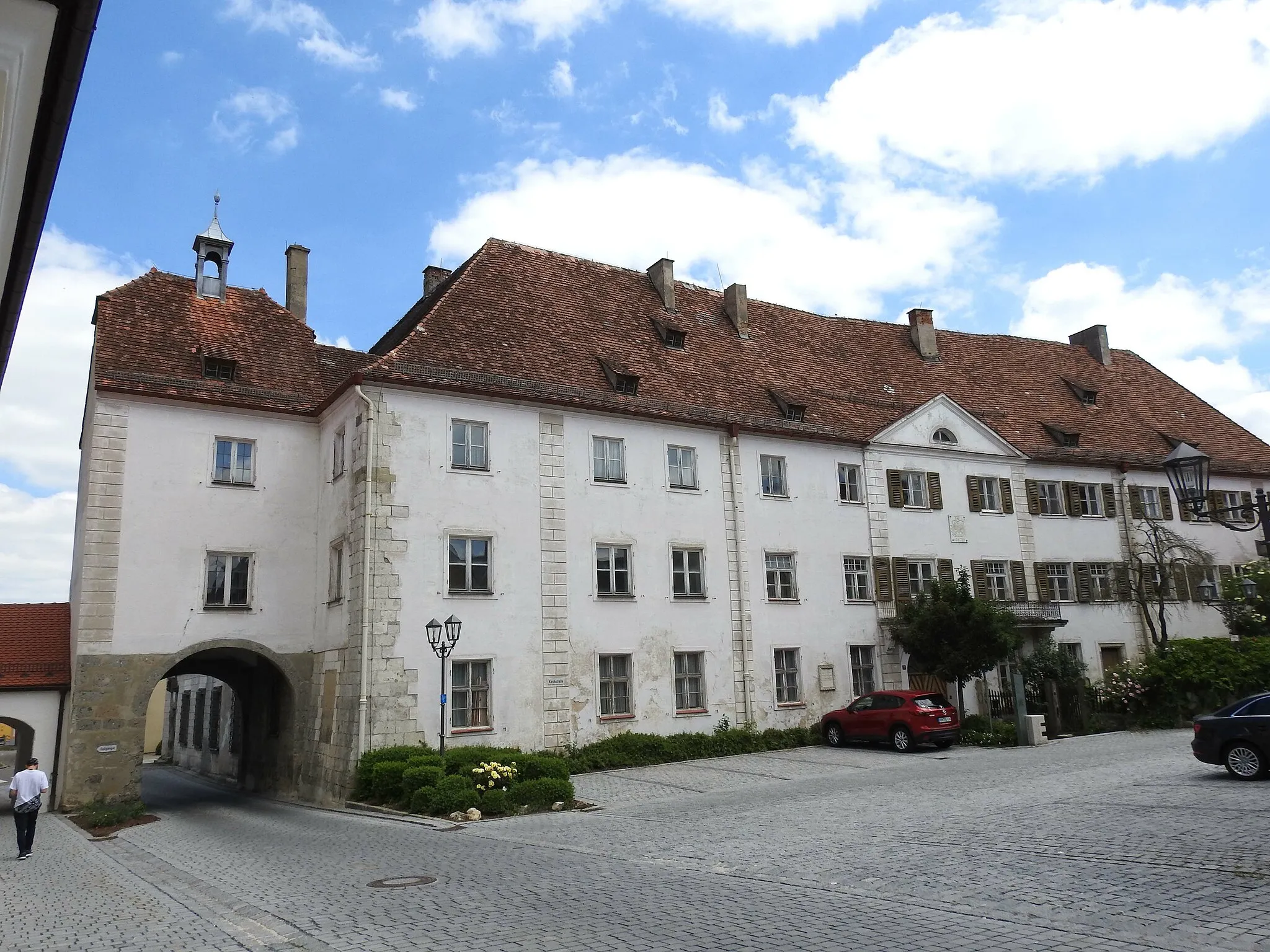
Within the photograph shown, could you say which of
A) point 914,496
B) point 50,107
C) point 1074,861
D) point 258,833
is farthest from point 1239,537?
point 50,107

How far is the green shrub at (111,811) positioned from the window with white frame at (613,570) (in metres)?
11.5

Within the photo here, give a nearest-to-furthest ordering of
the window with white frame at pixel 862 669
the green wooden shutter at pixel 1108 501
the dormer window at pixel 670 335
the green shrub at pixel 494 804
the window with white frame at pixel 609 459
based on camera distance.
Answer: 1. the green shrub at pixel 494 804
2. the window with white frame at pixel 609 459
3. the window with white frame at pixel 862 669
4. the dormer window at pixel 670 335
5. the green wooden shutter at pixel 1108 501

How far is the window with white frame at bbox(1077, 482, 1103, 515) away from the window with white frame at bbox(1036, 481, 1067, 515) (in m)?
0.90

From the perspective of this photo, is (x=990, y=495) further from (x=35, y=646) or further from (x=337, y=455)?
(x=35, y=646)

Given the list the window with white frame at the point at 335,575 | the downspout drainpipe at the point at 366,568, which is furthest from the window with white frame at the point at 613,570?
the window with white frame at the point at 335,575

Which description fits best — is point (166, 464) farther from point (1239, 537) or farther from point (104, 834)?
point (1239, 537)

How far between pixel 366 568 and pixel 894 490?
16931 millimetres

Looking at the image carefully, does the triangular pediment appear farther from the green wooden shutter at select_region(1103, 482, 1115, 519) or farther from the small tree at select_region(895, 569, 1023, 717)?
the small tree at select_region(895, 569, 1023, 717)

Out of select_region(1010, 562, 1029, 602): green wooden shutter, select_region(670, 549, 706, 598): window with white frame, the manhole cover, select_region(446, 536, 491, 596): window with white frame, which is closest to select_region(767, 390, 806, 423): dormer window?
select_region(670, 549, 706, 598): window with white frame

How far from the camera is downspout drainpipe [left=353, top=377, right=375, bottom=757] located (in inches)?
845

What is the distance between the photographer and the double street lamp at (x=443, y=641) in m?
20.4

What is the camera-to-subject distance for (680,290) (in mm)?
34312

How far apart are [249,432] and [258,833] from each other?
1118cm

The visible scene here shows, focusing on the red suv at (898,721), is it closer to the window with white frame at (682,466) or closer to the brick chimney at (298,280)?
the window with white frame at (682,466)
